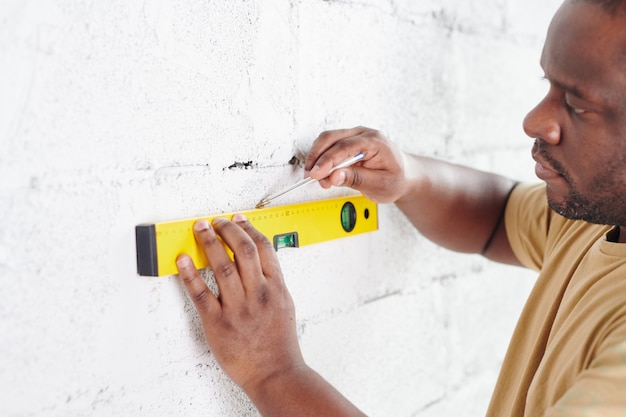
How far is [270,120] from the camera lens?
48.9 inches

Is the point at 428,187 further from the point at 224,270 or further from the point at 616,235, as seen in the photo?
the point at 224,270

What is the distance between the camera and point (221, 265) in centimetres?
106

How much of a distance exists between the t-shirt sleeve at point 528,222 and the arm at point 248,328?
0.66m

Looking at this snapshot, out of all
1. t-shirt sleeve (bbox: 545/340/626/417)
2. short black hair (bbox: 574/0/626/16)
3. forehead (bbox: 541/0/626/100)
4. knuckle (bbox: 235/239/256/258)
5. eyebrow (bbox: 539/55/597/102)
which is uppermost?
short black hair (bbox: 574/0/626/16)

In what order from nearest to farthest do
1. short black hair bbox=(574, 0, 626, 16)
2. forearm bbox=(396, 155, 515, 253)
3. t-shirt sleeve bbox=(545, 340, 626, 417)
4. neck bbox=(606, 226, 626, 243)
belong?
t-shirt sleeve bbox=(545, 340, 626, 417) → short black hair bbox=(574, 0, 626, 16) → neck bbox=(606, 226, 626, 243) → forearm bbox=(396, 155, 515, 253)

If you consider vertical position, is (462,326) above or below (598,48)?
below

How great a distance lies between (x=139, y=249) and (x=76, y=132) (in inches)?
8.4

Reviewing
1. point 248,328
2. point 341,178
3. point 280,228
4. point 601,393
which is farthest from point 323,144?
point 601,393

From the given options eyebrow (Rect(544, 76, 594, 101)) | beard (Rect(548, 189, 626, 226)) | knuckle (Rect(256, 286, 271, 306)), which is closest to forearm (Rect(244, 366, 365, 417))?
knuckle (Rect(256, 286, 271, 306))

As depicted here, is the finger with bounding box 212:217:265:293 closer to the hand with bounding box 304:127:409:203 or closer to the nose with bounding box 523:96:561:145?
the hand with bounding box 304:127:409:203

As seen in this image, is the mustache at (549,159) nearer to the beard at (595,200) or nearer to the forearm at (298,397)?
the beard at (595,200)

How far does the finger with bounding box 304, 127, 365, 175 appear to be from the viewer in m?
1.24

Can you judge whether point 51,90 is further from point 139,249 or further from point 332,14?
point 332,14

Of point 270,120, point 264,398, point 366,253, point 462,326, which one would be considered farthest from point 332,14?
point 462,326
